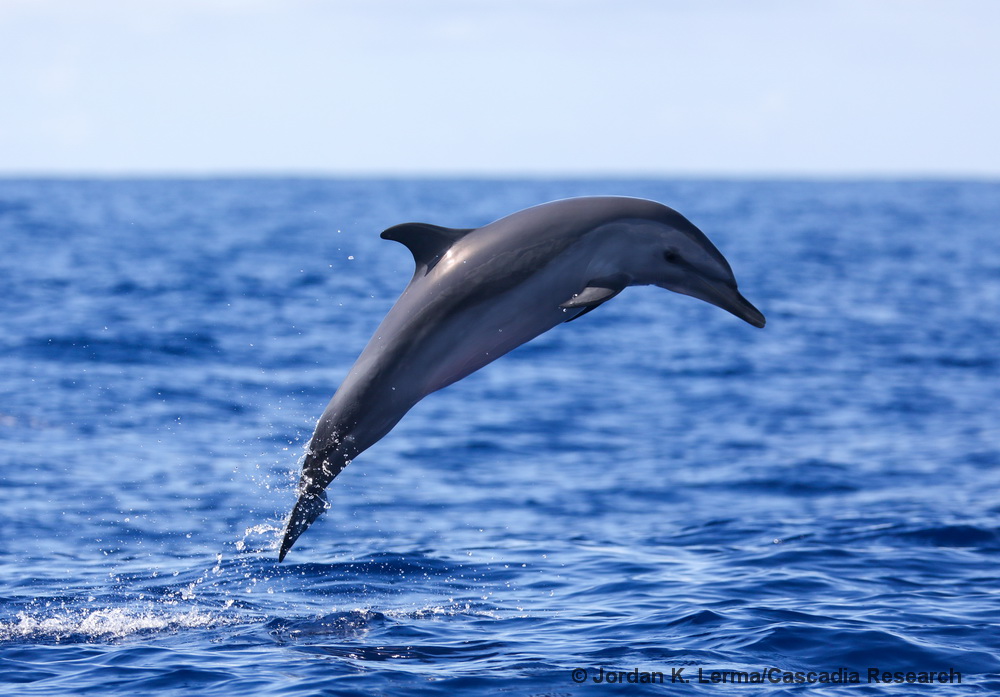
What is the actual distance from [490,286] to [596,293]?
677 millimetres

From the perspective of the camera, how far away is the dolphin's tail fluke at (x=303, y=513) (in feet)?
26.8

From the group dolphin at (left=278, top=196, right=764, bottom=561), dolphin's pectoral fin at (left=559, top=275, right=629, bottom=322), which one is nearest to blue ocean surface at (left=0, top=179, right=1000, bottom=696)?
dolphin at (left=278, top=196, right=764, bottom=561)

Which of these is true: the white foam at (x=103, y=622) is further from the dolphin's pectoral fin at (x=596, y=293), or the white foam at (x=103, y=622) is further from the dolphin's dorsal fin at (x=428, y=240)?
the dolphin's pectoral fin at (x=596, y=293)

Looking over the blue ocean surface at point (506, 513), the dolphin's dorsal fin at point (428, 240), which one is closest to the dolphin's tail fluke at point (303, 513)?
the blue ocean surface at point (506, 513)

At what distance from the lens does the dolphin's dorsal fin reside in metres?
7.90

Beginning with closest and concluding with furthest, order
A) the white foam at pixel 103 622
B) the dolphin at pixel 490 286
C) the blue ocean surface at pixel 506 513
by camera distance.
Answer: the dolphin at pixel 490 286, the blue ocean surface at pixel 506 513, the white foam at pixel 103 622

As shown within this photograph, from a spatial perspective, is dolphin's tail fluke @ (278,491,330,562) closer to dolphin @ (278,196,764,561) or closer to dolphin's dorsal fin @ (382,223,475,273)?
dolphin @ (278,196,764,561)

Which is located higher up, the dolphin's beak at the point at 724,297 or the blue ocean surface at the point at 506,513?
the dolphin's beak at the point at 724,297

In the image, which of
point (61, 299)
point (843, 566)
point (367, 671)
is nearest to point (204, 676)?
point (367, 671)

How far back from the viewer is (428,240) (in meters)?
7.96

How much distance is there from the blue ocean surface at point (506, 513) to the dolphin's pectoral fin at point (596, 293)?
2648 millimetres

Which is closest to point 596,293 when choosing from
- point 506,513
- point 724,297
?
point 724,297

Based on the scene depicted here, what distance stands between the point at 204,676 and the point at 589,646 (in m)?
2.84

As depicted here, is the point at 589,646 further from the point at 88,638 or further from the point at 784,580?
the point at 88,638
